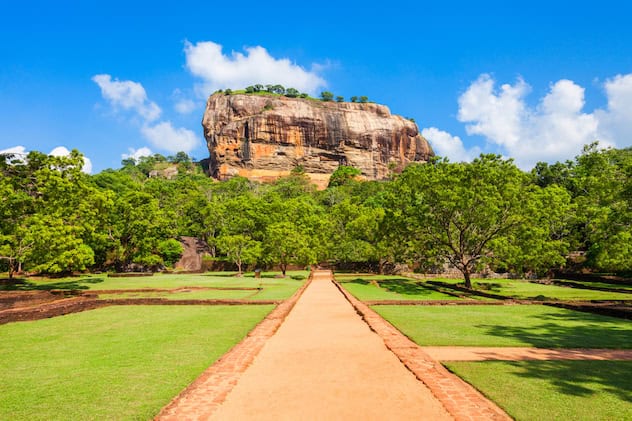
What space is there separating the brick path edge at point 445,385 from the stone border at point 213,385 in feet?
9.91

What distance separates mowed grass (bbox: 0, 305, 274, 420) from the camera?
4809 mm

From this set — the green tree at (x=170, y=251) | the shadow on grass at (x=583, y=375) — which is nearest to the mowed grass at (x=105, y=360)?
the shadow on grass at (x=583, y=375)

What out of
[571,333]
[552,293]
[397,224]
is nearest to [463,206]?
[397,224]

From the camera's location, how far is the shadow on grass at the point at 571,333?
890cm

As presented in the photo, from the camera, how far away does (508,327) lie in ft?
36.2

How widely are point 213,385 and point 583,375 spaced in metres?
6.12

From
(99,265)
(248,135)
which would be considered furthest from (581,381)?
(248,135)

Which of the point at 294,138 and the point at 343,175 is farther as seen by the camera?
the point at 294,138

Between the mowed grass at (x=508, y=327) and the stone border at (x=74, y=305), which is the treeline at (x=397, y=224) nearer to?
the stone border at (x=74, y=305)

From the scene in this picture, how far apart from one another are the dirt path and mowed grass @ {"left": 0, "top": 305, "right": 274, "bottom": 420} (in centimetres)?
460

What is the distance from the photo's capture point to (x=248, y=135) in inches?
4119

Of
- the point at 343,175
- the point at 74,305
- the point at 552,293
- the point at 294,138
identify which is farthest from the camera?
the point at 294,138

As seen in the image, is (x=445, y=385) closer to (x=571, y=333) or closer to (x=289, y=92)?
(x=571, y=333)

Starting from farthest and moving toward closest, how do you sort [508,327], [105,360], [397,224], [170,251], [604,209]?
1. [170,251]
2. [604,209]
3. [397,224]
4. [508,327]
5. [105,360]
